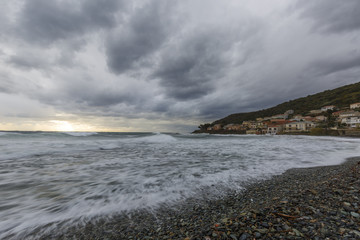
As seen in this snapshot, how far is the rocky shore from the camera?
6.41ft

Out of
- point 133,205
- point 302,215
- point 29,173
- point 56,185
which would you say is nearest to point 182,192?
point 133,205

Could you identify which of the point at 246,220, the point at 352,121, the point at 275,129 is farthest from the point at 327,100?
the point at 246,220

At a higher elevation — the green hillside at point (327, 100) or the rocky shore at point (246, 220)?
the green hillside at point (327, 100)

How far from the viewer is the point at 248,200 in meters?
3.35

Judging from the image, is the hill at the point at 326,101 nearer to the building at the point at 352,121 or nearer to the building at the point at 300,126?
the building at the point at 352,121

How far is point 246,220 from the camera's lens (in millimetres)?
2301

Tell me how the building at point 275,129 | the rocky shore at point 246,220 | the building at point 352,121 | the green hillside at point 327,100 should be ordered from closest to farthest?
the rocky shore at point 246,220, the building at point 352,121, the building at point 275,129, the green hillside at point 327,100

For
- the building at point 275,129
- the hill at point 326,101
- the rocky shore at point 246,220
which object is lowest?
the building at point 275,129

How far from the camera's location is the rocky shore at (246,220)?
195 centimetres

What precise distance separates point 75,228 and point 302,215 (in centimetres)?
394

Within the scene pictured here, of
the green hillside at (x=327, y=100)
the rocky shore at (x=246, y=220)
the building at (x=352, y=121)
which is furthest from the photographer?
the green hillside at (x=327, y=100)

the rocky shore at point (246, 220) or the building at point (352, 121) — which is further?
the building at point (352, 121)

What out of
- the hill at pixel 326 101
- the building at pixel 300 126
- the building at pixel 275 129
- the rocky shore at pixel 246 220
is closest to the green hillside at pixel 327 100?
the hill at pixel 326 101

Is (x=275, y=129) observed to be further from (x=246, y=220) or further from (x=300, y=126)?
(x=246, y=220)
